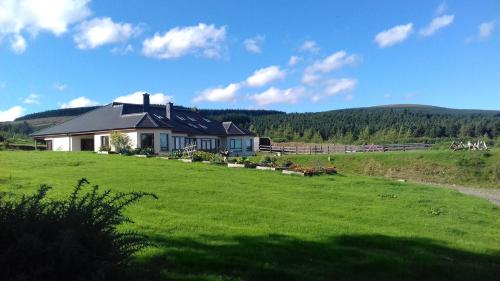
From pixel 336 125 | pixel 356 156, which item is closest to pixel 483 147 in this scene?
pixel 356 156

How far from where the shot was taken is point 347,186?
19781 millimetres

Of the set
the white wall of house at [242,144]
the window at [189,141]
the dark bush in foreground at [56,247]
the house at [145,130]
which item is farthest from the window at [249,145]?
the dark bush in foreground at [56,247]

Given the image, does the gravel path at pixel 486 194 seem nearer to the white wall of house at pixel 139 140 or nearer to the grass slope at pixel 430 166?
the grass slope at pixel 430 166

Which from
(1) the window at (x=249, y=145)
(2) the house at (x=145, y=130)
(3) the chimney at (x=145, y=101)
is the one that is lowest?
(1) the window at (x=249, y=145)

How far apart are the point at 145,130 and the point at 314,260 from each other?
35.9 meters

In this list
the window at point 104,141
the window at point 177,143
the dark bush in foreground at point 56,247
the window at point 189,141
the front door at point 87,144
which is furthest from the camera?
the window at point 189,141

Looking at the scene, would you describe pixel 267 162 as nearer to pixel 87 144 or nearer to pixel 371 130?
pixel 87 144

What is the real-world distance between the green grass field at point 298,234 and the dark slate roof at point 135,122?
27.3 metres

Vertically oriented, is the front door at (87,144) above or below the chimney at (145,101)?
below

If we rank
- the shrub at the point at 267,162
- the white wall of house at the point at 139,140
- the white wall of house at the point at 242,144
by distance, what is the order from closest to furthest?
the shrub at the point at 267,162, the white wall of house at the point at 139,140, the white wall of house at the point at 242,144

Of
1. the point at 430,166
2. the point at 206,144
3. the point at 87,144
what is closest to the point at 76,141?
the point at 87,144

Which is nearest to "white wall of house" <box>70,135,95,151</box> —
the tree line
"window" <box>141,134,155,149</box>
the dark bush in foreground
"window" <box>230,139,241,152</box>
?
"window" <box>141,134,155,149</box>

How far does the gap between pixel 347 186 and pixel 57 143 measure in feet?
123

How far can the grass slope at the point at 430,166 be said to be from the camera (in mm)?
37250
